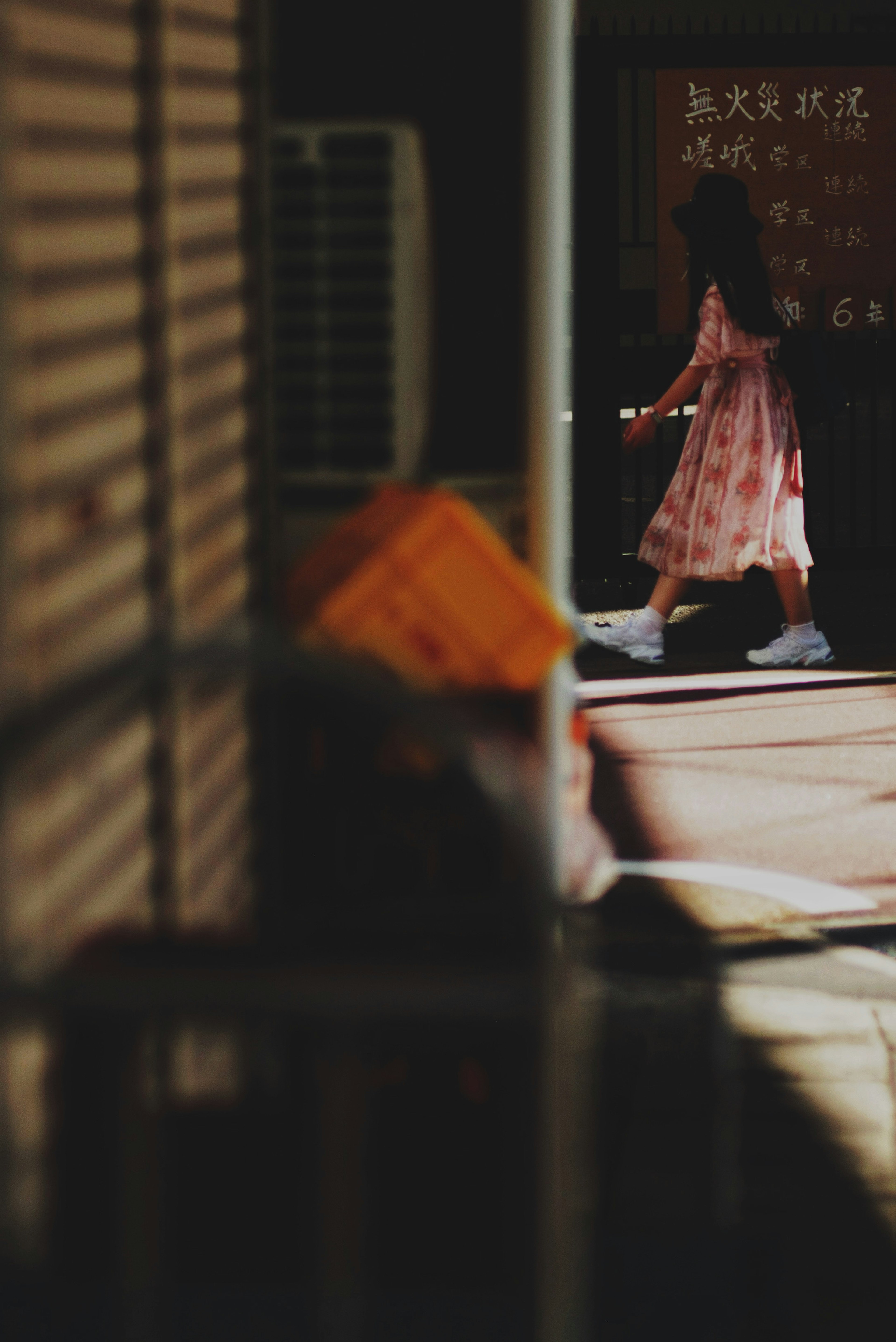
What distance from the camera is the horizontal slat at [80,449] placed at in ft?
7.20

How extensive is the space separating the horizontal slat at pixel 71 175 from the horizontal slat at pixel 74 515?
38 cm

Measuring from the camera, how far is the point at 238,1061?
3.06m

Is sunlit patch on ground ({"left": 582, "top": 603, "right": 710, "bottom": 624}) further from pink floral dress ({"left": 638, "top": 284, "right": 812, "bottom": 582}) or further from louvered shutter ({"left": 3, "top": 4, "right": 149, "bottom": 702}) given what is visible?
louvered shutter ({"left": 3, "top": 4, "right": 149, "bottom": 702})

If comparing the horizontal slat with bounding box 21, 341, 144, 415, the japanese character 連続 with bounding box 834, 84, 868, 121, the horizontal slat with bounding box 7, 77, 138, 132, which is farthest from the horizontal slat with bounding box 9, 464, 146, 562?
the japanese character 連続 with bounding box 834, 84, 868, 121

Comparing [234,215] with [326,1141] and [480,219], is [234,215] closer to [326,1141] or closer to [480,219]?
[480,219]

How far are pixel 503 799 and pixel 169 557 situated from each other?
1282mm

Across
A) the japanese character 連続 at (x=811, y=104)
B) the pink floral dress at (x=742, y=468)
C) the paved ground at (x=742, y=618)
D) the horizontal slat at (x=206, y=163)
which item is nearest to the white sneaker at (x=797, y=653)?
the paved ground at (x=742, y=618)

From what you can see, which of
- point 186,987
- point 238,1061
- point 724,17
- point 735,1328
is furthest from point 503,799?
point 724,17

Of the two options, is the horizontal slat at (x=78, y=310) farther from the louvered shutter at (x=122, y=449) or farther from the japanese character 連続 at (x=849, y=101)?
the japanese character 連続 at (x=849, y=101)

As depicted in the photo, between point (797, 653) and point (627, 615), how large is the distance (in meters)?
1.62

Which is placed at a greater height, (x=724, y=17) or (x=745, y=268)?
(x=724, y=17)

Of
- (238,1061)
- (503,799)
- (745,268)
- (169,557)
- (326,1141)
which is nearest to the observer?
(503,799)

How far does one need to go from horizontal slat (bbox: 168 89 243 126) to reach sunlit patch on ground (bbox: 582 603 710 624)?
660 centimetres

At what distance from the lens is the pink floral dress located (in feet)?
27.6
